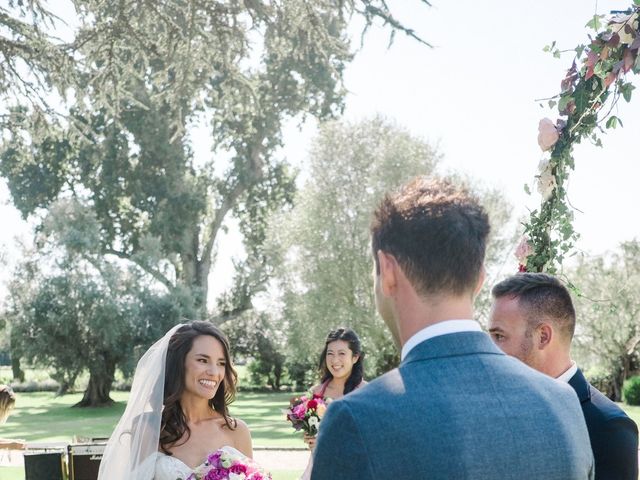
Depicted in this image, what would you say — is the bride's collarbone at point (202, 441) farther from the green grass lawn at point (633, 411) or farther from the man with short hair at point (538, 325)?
the green grass lawn at point (633, 411)

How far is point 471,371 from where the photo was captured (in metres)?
1.76

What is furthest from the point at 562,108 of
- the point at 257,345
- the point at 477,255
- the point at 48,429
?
the point at 257,345

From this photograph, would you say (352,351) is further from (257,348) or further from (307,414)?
(257,348)

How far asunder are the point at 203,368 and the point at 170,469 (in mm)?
740

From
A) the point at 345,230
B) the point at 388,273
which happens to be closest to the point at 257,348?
the point at 345,230

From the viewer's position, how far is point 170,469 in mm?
5082

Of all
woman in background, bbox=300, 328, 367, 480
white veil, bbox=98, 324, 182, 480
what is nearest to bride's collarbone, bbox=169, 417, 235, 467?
white veil, bbox=98, 324, 182, 480

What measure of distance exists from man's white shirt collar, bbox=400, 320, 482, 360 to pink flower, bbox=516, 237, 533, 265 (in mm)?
2702

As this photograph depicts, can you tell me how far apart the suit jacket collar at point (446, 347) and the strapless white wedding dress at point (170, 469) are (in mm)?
3612

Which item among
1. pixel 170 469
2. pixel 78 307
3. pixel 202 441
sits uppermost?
pixel 78 307

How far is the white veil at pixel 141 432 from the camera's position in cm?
516

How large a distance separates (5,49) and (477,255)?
1069 cm

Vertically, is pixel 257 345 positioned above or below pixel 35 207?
below

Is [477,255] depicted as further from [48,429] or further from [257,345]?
[257,345]
